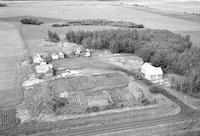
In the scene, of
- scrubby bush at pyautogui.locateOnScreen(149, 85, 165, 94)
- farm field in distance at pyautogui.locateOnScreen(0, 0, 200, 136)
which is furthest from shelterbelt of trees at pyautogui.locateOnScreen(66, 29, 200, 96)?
scrubby bush at pyautogui.locateOnScreen(149, 85, 165, 94)

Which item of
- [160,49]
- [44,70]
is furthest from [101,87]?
[160,49]

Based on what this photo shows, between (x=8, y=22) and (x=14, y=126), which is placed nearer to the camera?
(x=14, y=126)

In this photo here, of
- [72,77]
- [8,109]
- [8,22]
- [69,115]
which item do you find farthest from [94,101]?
[8,22]

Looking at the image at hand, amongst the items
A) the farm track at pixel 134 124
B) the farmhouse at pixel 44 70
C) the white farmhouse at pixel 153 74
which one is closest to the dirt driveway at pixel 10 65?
the farmhouse at pixel 44 70

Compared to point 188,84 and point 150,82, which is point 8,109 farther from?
point 188,84

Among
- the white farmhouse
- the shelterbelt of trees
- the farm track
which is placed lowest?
the farm track

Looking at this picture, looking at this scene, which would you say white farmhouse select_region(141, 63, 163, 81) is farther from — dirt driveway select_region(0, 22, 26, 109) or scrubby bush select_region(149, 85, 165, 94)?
dirt driveway select_region(0, 22, 26, 109)
